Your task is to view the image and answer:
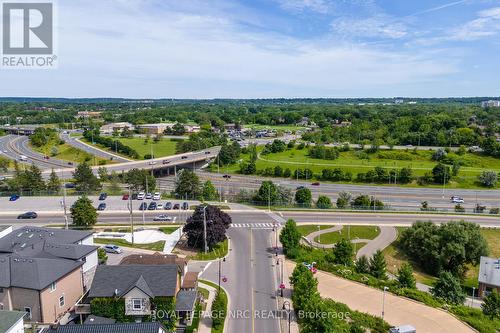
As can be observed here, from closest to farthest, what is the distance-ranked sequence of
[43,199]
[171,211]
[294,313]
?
[294,313] < [171,211] < [43,199]

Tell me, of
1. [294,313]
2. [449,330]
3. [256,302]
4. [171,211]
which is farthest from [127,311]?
[171,211]

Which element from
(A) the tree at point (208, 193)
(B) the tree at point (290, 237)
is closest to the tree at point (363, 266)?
(B) the tree at point (290, 237)

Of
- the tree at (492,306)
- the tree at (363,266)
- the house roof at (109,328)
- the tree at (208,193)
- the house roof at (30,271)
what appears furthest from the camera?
the tree at (208,193)

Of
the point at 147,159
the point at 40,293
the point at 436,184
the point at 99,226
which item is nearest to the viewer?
the point at 40,293

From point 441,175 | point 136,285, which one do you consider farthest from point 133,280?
point 441,175

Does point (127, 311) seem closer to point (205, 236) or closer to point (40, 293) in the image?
point (40, 293)

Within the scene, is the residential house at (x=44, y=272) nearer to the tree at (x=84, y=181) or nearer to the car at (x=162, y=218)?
the car at (x=162, y=218)

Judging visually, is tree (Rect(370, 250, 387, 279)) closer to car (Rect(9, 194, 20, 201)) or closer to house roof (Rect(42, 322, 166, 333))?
house roof (Rect(42, 322, 166, 333))

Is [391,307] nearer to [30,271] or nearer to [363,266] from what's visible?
[363,266]
